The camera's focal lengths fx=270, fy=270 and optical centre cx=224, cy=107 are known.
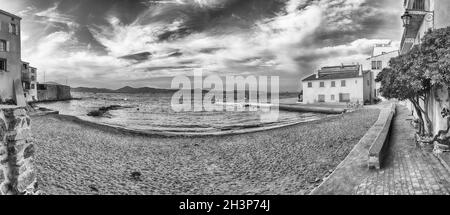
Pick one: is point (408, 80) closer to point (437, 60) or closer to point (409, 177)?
point (437, 60)

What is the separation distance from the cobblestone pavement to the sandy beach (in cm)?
147

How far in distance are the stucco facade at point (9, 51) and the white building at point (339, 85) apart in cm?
3285

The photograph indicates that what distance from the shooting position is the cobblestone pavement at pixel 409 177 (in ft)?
16.0

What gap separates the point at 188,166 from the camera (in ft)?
35.3

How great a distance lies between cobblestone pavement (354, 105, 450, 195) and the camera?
487 centimetres

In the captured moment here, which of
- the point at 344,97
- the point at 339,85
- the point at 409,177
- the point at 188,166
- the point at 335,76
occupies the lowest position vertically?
the point at 188,166

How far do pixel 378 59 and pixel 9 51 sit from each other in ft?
132

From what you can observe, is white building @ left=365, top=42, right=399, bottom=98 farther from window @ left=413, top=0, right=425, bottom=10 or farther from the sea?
window @ left=413, top=0, right=425, bottom=10

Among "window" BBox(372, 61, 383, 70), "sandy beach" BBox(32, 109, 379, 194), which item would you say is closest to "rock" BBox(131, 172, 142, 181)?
"sandy beach" BBox(32, 109, 379, 194)

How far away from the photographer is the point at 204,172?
32.2 ft

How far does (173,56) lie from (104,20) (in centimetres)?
716

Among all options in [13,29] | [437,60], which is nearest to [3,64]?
[13,29]

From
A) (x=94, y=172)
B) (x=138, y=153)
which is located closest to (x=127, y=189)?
(x=94, y=172)

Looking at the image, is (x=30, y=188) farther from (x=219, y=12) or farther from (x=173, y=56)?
(x=173, y=56)
